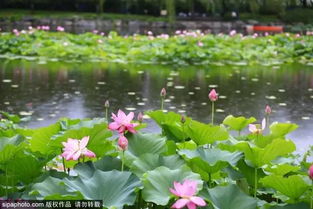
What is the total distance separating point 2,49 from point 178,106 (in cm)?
551

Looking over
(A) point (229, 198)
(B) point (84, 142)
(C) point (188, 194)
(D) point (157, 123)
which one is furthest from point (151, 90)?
(C) point (188, 194)

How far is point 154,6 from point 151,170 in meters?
28.6

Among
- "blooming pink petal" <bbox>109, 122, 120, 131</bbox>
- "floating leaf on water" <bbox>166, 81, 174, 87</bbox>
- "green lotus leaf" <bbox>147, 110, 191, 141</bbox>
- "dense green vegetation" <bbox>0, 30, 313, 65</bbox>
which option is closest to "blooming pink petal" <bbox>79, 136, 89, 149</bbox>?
"blooming pink petal" <bbox>109, 122, 120, 131</bbox>

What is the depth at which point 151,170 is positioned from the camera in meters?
1.58

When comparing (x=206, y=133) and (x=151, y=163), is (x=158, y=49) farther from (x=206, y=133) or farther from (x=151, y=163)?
(x=151, y=163)

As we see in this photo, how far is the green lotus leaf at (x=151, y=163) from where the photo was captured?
62.2 inches

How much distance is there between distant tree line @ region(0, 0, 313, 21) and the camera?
28.8m

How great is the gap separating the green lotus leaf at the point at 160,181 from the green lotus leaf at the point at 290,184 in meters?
0.21

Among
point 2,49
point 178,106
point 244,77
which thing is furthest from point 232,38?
point 178,106

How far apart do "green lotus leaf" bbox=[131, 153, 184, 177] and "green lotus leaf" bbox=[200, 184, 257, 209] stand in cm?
→ 23

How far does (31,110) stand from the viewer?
500 cm

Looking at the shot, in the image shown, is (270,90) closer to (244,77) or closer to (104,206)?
(244,77)

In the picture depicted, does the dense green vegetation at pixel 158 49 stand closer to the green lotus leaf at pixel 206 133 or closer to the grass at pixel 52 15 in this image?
the green lotus leaf at pixel 206 133

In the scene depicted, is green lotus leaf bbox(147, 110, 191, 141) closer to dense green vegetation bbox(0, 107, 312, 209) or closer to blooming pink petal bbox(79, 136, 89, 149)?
dense green vegetation bbox(0, 107, 312, 209)
